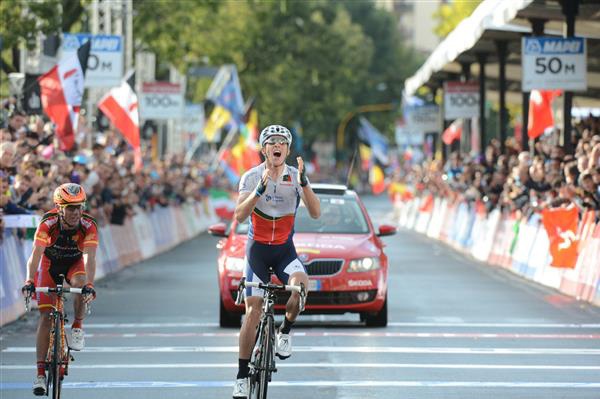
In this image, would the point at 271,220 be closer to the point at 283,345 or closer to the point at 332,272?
the point at 283,345

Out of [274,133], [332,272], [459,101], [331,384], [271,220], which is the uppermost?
[274,133]

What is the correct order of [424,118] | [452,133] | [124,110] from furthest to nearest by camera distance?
[424,118]
[452,133]
[124,110]

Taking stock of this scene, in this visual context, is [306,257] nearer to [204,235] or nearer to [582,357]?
[582,357]

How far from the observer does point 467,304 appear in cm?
2183

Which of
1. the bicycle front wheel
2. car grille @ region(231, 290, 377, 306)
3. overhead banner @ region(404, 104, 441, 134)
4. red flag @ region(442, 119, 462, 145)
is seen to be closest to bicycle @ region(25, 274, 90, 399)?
the bicycle front wheel

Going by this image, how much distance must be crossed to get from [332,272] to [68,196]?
21.7 feet

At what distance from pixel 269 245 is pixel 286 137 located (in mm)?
931

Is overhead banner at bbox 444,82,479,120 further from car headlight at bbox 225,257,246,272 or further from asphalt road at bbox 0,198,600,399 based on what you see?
car headlight at bbox 225,257,246,272

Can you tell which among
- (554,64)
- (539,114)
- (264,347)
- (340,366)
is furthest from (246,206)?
(539,114)

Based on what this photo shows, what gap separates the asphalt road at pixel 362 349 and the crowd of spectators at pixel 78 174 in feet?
5.51

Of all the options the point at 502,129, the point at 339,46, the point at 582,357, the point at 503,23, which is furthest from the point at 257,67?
the point at 582,357

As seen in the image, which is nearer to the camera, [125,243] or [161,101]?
[125,243]

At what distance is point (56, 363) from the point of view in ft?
37.5

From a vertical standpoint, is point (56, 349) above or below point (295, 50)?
below
